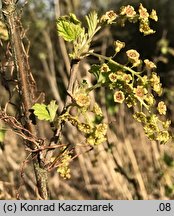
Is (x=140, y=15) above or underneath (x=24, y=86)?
above

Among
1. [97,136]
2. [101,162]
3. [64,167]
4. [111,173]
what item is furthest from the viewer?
[101,162]

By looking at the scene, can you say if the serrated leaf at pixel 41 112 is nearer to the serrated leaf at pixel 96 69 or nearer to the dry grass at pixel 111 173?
the serrated leaf at pixel 96 69

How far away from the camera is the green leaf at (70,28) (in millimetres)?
887

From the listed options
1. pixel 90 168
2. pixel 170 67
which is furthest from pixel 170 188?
pixel 170 67

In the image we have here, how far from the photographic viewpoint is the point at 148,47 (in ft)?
22.0

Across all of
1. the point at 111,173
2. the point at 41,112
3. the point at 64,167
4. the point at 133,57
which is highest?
the point at 133,57

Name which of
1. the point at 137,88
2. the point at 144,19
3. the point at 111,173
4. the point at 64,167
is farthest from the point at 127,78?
the point at 111,173

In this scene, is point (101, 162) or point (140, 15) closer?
point (140, 15)

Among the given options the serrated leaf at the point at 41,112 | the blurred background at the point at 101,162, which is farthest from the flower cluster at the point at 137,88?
the blurred background at the point at 101,162

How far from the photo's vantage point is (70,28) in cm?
89

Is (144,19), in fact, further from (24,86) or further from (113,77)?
(24,86)

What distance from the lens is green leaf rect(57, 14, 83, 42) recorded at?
89 centimetres

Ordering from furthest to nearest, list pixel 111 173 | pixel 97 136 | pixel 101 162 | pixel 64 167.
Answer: pixel 101 162 → pixel 111 173 → pixel 64 167 → pixel 97 136

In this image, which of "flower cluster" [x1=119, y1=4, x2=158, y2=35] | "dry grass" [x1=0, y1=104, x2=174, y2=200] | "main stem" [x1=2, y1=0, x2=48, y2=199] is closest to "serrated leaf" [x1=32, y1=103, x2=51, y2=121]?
"main stem" [x1=2, y1=0, x2=48, y2=199]
